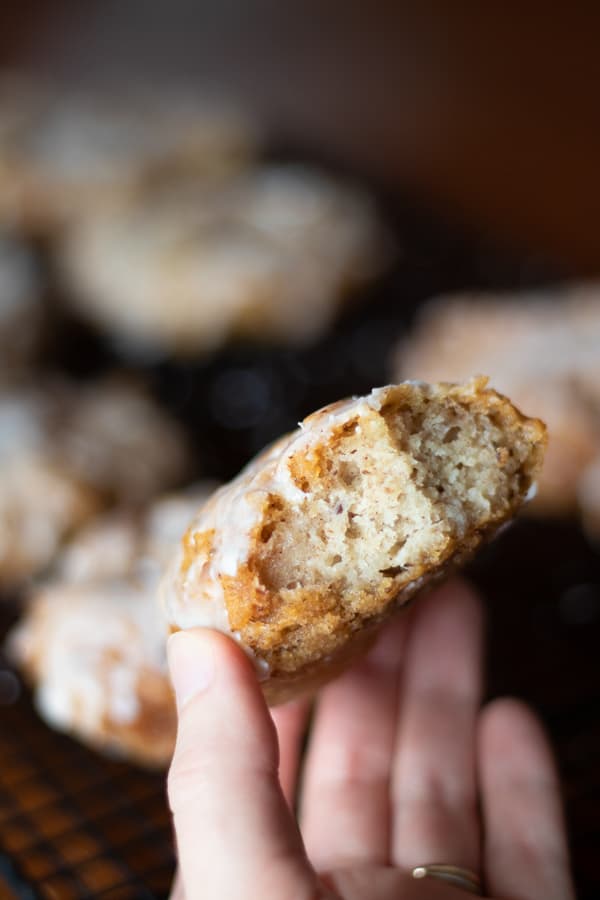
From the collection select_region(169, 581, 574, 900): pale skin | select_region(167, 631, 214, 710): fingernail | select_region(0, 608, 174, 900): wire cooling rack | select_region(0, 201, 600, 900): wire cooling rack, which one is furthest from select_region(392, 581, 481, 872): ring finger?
select_region(167, 631, 214, 710): fingernail

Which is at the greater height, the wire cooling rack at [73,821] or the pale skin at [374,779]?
the pale skin at [374,779]

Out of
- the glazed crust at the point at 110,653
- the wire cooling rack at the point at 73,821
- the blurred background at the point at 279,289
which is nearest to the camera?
the wire cooling rack at the point at 73,821

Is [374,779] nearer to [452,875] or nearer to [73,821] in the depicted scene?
[452,875]

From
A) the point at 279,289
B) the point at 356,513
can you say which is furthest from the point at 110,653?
the point at 279,289

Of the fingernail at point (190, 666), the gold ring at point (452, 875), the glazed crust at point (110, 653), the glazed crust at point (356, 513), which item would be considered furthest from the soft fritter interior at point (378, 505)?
the glazed crust at point (110, 653)

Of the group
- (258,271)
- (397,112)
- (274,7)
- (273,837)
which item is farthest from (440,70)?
(273,837)

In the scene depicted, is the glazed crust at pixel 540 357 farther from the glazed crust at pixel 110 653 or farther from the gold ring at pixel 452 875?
the gold ring at pixel 452 875

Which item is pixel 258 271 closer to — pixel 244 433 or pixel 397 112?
pixel 244 433
